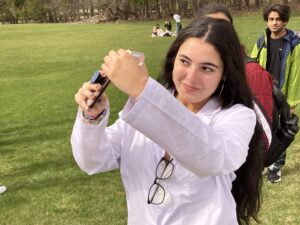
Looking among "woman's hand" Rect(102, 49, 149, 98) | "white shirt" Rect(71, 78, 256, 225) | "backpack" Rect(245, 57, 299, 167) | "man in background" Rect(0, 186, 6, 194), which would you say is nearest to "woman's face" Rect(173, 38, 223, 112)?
"white shirt" Rect(71, 78, 256, 225)

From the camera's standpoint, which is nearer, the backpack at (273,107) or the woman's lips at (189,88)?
the woman's lips at (189,88)

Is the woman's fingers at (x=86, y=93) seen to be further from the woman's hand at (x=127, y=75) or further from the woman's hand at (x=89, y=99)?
the woman's hand at (x=127, y=75)

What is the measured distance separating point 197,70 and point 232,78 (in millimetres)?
249

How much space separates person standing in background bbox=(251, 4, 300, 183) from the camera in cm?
472

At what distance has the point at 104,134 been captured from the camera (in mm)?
1557

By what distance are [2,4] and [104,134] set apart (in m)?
72.0

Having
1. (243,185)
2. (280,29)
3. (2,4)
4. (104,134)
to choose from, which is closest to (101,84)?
(104,134)

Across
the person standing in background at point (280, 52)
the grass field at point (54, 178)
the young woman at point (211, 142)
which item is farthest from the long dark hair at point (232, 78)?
the person standing in background at point (280, 52)

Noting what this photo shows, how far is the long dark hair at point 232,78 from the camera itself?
4.85 ft

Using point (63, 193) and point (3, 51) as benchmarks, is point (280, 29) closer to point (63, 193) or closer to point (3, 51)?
point (63, 193)

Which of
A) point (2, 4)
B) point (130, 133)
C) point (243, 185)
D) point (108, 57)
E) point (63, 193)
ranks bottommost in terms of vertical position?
point (2, 4)

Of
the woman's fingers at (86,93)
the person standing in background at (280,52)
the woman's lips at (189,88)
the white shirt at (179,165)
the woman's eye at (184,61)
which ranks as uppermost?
the woman's eye at (184,61)

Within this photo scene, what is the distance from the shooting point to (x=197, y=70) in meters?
1.38

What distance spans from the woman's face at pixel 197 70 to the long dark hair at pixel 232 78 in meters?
0.03
